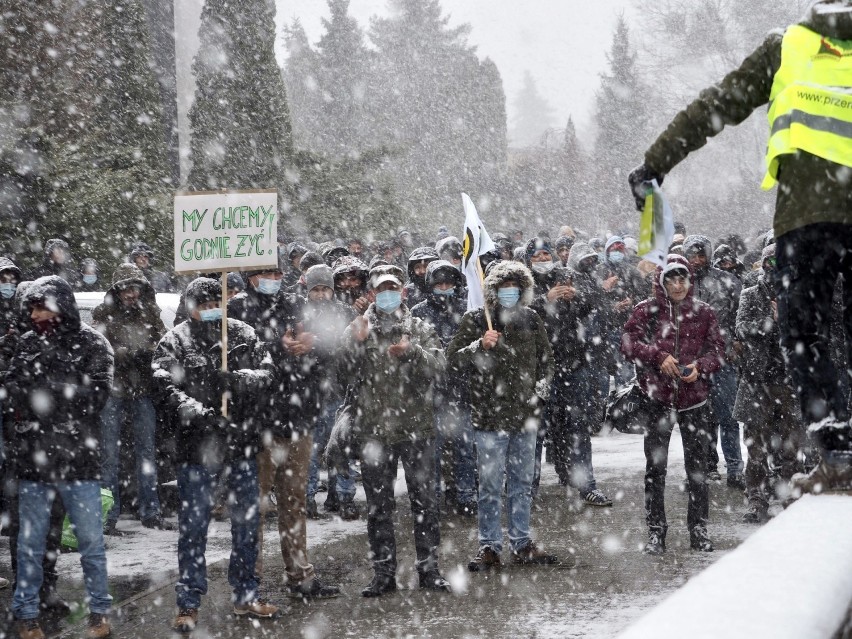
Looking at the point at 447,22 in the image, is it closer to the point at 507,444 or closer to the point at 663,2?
the point at 663,2

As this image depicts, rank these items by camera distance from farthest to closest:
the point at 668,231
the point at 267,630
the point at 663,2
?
1. the point at 663,2
2. the point at 267,630
3. the point at 668,231

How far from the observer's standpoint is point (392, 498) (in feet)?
22.9

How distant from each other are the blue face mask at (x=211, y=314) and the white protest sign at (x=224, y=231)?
1.40 ft

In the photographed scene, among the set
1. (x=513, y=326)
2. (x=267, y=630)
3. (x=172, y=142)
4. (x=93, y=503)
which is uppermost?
(x=172, y=142)

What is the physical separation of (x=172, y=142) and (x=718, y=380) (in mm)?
15996

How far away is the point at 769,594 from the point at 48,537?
6.14m

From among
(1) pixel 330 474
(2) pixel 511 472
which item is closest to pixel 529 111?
(1) pixel 330 474

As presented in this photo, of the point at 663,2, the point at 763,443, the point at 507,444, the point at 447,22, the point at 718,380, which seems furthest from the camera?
the point at 447,22

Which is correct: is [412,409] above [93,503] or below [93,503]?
above

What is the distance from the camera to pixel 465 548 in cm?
793

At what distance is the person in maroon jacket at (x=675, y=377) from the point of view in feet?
24.7

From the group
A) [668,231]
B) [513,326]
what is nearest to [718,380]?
[513,326]

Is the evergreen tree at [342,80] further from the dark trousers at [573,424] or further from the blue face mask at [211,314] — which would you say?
the blue face mask at [211,314]

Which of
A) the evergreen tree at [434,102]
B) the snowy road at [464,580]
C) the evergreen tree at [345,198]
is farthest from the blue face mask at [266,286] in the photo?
the evergreen tree at [434,102]
